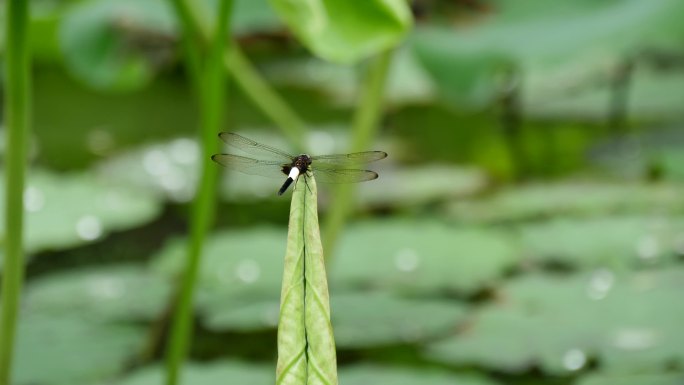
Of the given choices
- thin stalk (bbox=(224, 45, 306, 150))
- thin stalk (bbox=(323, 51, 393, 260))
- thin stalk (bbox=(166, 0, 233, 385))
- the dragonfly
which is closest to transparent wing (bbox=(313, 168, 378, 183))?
the dragonfly

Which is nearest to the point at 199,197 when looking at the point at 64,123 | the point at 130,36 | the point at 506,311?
the point at 506,311

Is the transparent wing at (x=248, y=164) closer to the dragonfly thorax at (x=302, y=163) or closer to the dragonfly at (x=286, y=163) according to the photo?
the dragonfly at (x=286, y=163)

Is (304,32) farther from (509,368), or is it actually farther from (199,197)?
(509,368)

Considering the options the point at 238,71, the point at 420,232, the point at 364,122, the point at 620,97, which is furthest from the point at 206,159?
the point at 620,97

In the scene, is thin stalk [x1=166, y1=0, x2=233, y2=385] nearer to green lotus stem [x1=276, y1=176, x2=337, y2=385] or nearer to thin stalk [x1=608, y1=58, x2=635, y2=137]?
green lotus stem [x1=276, y1=176, x2=337, y2=385]

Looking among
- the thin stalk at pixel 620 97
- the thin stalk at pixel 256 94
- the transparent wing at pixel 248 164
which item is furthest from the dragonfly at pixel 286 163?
the thin stalk at pixel 620 97

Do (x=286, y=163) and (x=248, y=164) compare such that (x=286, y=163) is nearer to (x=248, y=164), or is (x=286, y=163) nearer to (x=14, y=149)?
(x=248, y=164)

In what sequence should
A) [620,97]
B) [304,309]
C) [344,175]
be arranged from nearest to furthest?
1. [304,309]
2. [344,175]
3. [620,97]
